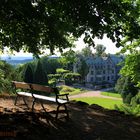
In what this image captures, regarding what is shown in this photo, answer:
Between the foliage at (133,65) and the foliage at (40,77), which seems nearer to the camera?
the foliage at (133,65)

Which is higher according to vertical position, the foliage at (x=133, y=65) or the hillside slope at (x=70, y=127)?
the foliage at (x=133, y=65)

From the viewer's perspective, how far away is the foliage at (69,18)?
7.51 m

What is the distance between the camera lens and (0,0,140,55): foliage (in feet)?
24.6

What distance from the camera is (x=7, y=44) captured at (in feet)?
33.5

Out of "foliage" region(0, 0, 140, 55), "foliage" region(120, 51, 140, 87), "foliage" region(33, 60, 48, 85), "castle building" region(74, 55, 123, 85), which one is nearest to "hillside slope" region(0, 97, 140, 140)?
"foliage" region(0, 0, 140, 55)

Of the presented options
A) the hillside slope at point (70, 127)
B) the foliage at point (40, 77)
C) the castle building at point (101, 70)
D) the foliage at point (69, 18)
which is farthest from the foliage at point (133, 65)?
the castle building at point (101, 70)

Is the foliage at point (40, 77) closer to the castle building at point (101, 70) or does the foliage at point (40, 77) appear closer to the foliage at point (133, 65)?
the foliage at point (133, 65)

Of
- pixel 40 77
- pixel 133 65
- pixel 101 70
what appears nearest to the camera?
pixel 133 65

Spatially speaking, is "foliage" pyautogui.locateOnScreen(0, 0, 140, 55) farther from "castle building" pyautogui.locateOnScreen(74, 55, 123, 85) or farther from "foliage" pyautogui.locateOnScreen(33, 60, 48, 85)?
"castle building" pyautogui.locateOnScreen(74, 55, 123, 85)

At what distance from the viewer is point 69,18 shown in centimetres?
798

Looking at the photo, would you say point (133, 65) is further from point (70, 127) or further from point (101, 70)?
point (101, 70)

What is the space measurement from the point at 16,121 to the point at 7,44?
12.5 ft

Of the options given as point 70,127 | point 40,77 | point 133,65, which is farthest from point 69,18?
point 40,77

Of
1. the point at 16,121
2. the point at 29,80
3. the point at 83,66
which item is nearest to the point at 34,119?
the point at 16,121
